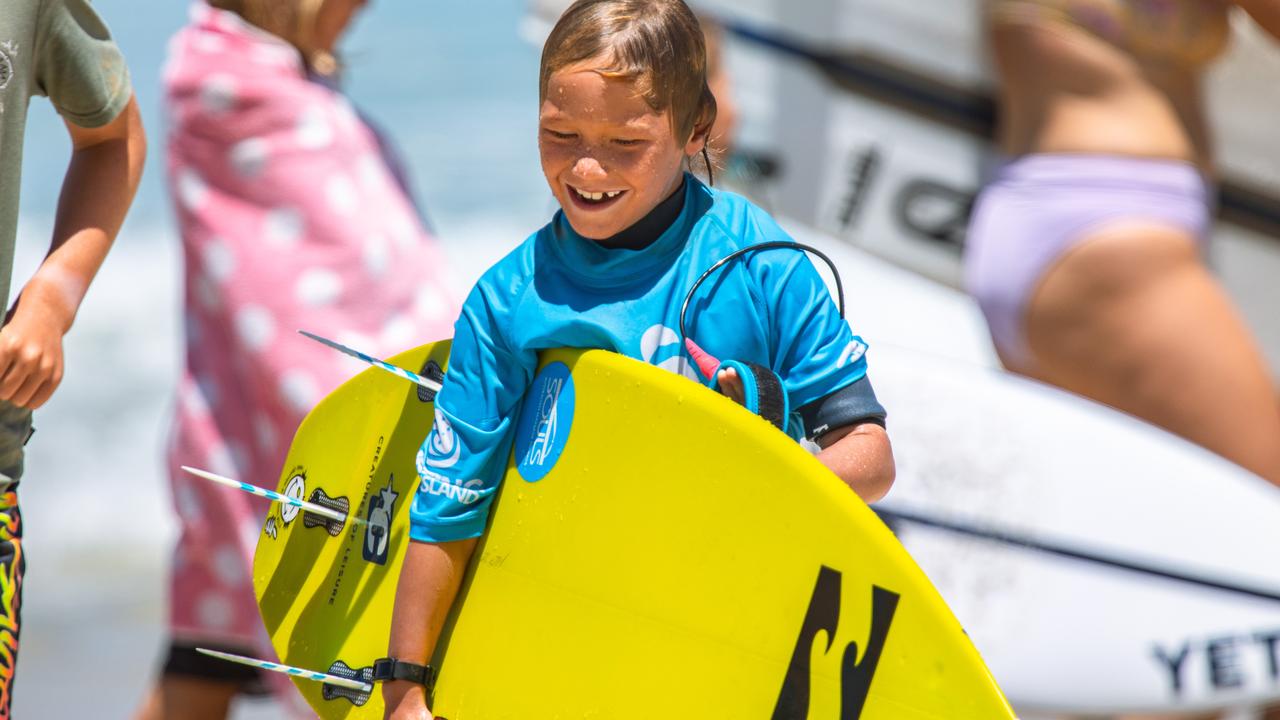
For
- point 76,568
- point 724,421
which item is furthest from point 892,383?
point 76,568

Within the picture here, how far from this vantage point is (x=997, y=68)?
3170 mm

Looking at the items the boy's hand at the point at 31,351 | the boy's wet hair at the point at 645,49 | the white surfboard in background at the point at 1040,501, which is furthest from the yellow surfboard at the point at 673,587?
the white surfboard in background at the point at 1040,501

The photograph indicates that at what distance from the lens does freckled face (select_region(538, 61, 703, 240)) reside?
1421 millimetres

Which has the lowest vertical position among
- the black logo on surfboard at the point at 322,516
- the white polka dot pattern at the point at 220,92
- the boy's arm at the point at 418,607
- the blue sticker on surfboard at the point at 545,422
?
the boy's arm at the point at 418,607

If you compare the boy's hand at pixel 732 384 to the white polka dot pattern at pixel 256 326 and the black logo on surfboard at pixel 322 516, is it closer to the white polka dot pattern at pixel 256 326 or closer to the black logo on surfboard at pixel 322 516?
the black logo on surfboard at pixel 322 516

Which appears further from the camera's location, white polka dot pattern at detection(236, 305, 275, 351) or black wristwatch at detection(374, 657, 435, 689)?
white polka dot pattern at detection(236, 305, 275, 351)

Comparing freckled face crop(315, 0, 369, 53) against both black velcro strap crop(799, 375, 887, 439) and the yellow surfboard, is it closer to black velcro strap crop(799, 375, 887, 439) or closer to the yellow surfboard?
the yellow surfboard

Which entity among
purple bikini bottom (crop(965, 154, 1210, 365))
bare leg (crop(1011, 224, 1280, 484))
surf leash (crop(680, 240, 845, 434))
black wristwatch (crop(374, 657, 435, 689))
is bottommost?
black wristwatch (crop(374, 657, 435, 689))

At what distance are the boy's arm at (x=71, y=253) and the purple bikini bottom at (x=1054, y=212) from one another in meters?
1.52

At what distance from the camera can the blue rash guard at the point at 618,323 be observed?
4.78ft

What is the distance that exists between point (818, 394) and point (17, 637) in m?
0.95

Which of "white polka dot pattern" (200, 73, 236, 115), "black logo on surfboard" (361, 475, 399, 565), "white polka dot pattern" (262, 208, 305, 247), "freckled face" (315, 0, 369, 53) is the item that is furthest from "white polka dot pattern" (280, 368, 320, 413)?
"black logo on surfboard" (361, 475, 399, 565)

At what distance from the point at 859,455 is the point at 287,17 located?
1605 millimetres

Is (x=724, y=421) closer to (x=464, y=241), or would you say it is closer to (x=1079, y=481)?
(x=1079, y=481)
